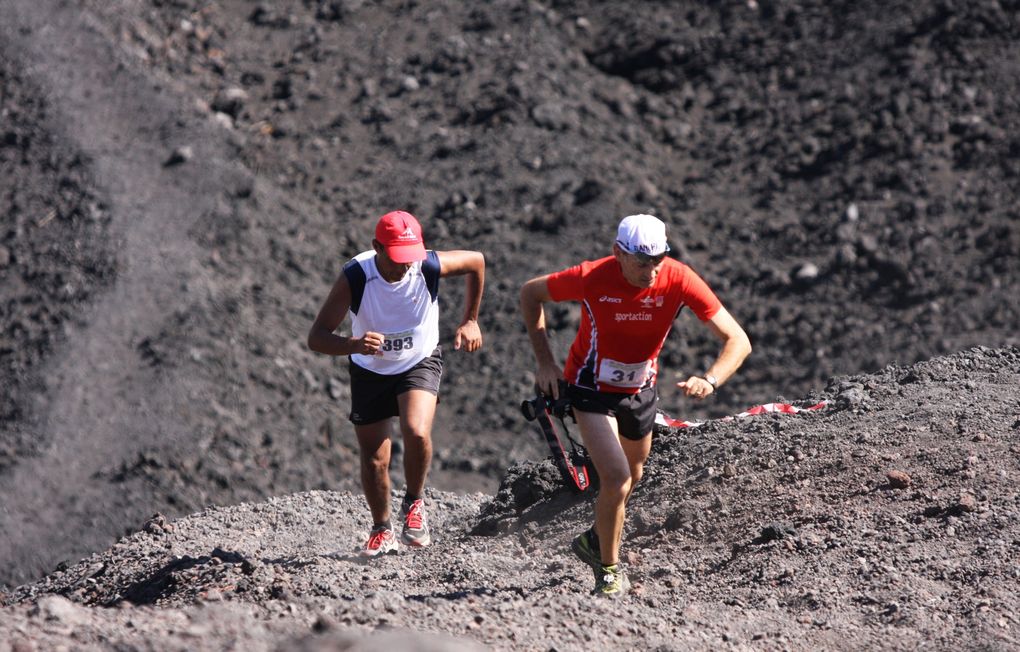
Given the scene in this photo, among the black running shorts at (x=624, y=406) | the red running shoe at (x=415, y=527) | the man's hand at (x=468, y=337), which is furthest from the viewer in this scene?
the red running shoe at (x=415, y=527)

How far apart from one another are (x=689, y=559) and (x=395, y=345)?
2.27 meters

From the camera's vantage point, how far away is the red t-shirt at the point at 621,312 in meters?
7.33

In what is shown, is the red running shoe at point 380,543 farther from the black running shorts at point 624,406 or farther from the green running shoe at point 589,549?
the black running shorts at point 624,406

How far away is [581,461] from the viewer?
9.88 m

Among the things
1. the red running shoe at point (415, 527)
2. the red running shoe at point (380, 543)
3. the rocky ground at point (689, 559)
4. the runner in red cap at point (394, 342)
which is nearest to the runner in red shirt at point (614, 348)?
the rocky ground at point (689, 559)

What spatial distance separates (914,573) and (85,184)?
14.1 metres

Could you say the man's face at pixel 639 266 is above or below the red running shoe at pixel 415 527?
above

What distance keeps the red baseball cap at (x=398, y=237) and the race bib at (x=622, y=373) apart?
1.40 meters

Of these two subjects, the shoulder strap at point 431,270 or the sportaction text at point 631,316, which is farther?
the shoulder strap at point 431,270

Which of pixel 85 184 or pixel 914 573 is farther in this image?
pixel 85 184

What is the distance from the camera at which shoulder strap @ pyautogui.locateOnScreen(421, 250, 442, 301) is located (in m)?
8.44

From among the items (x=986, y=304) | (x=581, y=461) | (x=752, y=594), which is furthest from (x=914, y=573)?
(x=986, y=304)

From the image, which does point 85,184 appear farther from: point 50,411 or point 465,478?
point 465,478

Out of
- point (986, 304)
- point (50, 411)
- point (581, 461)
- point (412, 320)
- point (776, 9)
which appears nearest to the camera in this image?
point (412, 320)
